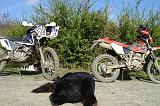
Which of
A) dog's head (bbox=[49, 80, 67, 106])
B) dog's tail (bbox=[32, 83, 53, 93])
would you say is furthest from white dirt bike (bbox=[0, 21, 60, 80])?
dog's head (bbox=[49, 80, 67, 106])

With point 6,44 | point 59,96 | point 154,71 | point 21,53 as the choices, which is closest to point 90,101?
point 59,96

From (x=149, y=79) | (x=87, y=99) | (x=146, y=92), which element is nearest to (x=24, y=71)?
(x=149, y=79)

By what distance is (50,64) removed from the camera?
9.80 m

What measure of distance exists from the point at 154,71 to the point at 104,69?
1299 millimetres

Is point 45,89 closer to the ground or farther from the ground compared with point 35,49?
closer to the ground

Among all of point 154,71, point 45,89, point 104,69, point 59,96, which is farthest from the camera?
point 154,71

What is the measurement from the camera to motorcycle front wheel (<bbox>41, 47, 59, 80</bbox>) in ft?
31.4

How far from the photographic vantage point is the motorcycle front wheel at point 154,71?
962 cm

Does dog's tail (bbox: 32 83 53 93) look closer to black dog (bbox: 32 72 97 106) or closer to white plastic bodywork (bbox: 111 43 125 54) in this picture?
black dog (bbox: 32 72 97 106)

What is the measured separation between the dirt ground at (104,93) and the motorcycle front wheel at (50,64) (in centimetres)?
21

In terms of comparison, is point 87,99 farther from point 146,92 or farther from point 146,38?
point 146,38

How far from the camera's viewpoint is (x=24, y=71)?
37.3 ft

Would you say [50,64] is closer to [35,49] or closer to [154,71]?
[35,49]

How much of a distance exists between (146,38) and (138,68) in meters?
0.78
